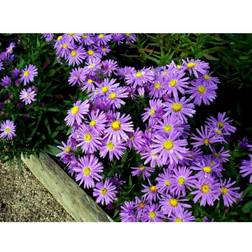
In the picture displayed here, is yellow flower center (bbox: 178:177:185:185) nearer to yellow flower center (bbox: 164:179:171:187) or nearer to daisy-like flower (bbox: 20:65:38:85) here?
yellow flower center (bbox: 164:179:171:187)

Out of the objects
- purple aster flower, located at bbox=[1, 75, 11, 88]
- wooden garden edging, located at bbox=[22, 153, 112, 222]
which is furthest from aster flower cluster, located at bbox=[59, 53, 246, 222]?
purple aster flower, located at bbox=[1, 75, 11, 88]

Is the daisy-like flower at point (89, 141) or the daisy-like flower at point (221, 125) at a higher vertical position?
the daisy-like flower at point (221, 125)

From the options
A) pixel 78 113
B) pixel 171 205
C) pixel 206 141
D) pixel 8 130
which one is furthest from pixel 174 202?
pixel 8 130

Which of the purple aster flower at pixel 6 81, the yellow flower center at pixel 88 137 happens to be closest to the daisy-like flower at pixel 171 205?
the yellow flower center at pixel 88 137

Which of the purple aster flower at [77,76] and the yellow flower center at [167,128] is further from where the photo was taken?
the purple aster flower at [77,76]

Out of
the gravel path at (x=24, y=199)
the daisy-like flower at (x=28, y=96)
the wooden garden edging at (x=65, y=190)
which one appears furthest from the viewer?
the gravel path at (x=24, y=199)

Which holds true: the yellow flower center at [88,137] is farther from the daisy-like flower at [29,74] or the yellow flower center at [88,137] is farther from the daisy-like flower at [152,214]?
the daisy-like flower at [29,74]
